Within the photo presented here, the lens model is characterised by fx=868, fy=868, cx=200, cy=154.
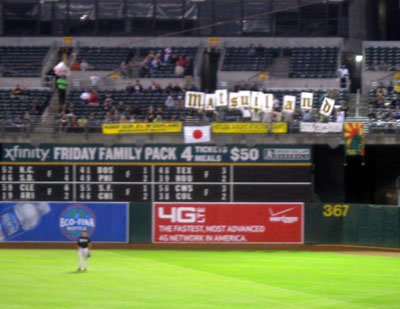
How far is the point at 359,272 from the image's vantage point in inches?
1124

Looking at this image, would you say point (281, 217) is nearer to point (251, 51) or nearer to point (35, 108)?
point (251, 51)

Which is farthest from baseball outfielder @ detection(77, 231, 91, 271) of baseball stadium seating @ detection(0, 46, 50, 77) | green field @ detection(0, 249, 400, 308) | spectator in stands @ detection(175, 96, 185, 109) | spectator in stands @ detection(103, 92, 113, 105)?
baseball stadium seating @ detection(0, 46, 50, 77)

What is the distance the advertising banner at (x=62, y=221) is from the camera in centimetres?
3431

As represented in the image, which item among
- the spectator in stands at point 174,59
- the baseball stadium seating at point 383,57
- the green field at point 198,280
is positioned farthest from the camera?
the spectator in stands at point 174,59

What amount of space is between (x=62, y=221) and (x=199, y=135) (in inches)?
255

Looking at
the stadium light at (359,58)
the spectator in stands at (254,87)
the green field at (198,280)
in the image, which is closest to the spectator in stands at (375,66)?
the stadium light at (359,58)

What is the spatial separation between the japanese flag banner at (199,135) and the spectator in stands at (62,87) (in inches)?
351

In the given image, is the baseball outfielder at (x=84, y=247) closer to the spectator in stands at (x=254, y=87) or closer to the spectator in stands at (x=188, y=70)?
the spectator in stands at (x=254, y=87)

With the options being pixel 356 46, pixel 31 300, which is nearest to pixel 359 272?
pixel 31 300

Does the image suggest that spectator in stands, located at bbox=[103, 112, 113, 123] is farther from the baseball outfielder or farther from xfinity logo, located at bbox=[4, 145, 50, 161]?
the baseball outfielder

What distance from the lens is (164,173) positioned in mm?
33469

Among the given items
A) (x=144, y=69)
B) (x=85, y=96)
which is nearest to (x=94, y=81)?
(x=85, y=96)

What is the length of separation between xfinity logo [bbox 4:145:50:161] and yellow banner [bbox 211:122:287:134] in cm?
670

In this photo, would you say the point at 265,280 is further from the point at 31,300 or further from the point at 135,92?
the point at 135,92
